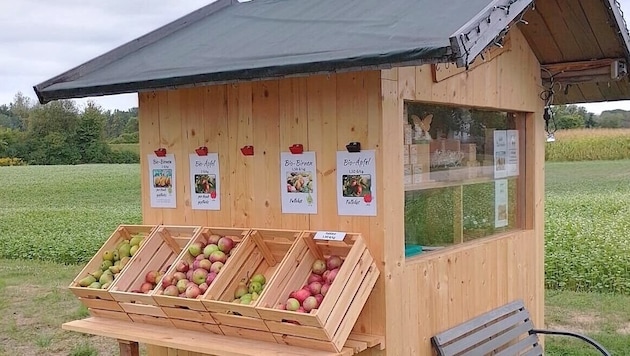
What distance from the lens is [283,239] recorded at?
12.0ft

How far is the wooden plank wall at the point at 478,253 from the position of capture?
3.61 m

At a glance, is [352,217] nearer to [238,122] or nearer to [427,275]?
[427,275]

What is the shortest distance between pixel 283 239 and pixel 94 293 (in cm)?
101

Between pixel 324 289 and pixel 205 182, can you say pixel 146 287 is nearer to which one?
pixel 205 182

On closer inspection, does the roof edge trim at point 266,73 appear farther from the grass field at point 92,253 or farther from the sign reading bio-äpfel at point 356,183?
the grass field at point 92,253

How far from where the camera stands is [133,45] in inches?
174

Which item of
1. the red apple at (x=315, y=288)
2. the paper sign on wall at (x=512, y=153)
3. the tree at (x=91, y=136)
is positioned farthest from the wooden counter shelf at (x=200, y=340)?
the tree at (x=91, y=136)

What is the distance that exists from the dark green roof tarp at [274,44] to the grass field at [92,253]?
3.02 metres

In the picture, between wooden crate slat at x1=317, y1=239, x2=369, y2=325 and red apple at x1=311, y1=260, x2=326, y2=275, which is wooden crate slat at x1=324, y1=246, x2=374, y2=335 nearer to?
wooden crate slat at x1=317, y1=239, x2=369, y2=325

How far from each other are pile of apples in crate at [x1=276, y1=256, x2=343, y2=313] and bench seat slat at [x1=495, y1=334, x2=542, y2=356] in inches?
61.5

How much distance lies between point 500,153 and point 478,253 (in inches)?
32.7

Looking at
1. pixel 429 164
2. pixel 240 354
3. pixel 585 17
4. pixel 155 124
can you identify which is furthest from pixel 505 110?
pixel 240 354

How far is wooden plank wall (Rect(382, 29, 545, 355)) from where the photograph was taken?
3.61 m

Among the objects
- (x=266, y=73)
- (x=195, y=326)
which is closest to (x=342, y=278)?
(x=195, y=326)
